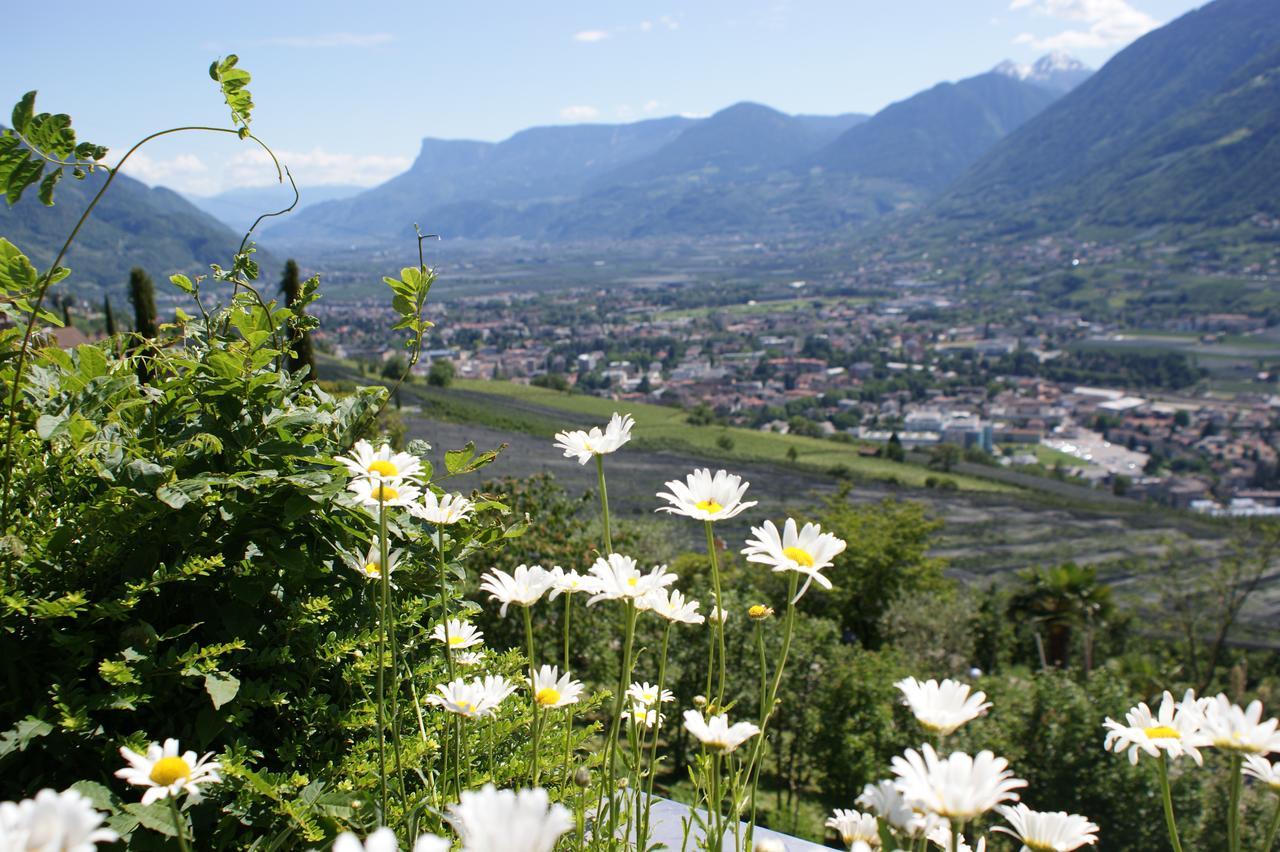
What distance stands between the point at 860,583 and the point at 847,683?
6.26 m

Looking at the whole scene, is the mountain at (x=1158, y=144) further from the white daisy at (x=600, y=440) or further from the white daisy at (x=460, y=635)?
the white daisy at (x=460, y=635)

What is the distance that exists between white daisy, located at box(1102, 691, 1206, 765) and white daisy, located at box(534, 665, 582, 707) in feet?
2.10

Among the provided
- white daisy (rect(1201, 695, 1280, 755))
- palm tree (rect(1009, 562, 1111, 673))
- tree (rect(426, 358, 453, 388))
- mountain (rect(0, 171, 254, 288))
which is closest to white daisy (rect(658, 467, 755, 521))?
white daisy (rect(1201, 695, 1280, 755))

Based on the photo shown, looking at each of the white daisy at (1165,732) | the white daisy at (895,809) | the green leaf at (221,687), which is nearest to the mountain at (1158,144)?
the white daisy at (1165,732)

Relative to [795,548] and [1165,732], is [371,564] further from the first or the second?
[1165,732]

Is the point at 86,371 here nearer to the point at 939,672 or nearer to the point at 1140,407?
the point at 939,672

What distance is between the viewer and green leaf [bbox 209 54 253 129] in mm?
1438

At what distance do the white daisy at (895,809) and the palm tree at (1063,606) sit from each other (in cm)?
1414

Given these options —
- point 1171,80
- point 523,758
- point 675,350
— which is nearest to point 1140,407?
point 675,350

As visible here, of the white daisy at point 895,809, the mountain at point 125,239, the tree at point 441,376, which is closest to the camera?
the white daisy at point 895,809

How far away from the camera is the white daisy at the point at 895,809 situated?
2.64 feet

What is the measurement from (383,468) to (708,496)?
0.44 meters

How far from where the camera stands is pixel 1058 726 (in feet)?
22.5

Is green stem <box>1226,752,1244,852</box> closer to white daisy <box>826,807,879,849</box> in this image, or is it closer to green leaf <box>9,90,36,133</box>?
white daisy <box>826,807,879,849</box>
